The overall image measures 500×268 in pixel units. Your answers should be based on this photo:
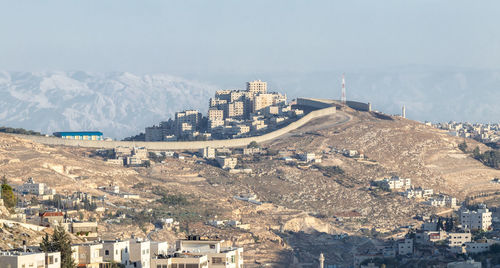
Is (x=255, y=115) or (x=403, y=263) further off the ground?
(x=255, y=115)

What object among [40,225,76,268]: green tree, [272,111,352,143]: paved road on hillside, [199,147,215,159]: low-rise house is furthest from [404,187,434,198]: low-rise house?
[40,225,76,268]: green tree

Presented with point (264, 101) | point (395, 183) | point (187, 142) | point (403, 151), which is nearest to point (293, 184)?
point (395, 183)

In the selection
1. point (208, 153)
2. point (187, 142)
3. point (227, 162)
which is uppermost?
point (187, 142)

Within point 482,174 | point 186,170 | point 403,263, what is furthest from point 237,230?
point 482,174

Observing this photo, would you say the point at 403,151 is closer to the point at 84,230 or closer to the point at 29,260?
the point at 84,230

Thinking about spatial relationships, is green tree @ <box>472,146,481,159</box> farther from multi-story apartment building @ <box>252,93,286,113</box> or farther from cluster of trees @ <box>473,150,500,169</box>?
multi-story apartment building @ <box>252,93,286,113</box>

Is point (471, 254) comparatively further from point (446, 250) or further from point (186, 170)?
point (186, 170)
